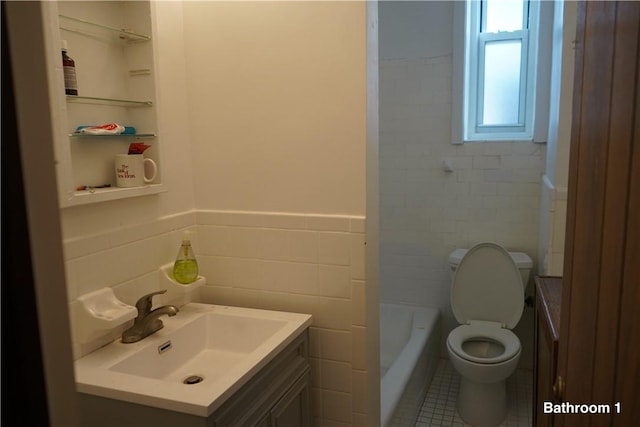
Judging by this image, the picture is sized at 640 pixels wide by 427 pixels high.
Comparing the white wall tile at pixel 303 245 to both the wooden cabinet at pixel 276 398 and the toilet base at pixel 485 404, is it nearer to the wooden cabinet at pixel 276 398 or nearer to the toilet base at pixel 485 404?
the wooden cabinet at pixel 276 398

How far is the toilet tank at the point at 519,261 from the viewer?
116 inches

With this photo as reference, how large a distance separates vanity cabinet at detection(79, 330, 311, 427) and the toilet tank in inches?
63.4

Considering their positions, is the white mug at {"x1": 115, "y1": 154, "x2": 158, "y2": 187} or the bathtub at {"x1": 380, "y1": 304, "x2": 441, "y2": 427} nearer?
the white mug at {"x1": 115, "y1": 154, "x2": 158, "y2": 187}

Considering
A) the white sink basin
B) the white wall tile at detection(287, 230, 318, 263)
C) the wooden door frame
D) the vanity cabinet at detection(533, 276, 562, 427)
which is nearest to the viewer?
the wooden door frame

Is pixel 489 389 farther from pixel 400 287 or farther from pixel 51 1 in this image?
pixel 51 1

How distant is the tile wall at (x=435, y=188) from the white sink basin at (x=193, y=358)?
175cm

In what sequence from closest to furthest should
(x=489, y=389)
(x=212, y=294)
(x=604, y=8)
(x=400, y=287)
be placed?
(x=604, y=8), (x=212, y=294), (x=489, y=389), (x=400, y=287)

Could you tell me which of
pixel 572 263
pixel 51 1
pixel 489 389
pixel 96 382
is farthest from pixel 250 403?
pixel 489 389

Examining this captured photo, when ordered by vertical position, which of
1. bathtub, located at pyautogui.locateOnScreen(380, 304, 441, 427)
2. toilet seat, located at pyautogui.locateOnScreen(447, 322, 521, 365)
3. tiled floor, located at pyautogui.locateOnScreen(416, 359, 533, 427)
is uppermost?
toilet seat, located at pyautogui.locateOnScreen(447, 322, 521, 365)

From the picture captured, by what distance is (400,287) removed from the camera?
11.3 ft

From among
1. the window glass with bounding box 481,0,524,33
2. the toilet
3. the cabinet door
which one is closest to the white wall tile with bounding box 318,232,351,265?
the cabinet door

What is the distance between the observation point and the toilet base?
8.93ft

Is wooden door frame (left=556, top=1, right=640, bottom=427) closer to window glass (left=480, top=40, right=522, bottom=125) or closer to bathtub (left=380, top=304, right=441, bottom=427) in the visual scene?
bathtub (left=380, top=304, right=441, bottom=427)

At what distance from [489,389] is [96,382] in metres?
2.18
